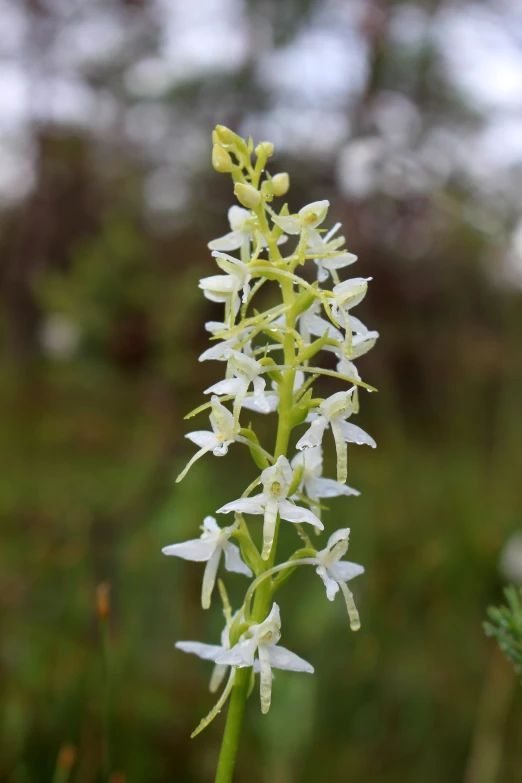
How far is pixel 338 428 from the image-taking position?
876 mm

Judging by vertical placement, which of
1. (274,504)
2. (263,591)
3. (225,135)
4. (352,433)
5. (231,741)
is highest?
(225,135)

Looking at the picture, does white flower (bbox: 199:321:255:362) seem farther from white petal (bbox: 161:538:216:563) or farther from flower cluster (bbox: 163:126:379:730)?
white petal (bbox: 161:538:216:563)

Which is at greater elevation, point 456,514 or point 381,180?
point 381,180

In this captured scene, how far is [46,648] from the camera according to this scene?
2078 millimetres

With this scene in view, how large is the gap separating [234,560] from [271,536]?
0.18m

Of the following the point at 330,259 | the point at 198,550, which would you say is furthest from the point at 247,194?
the point at 198,550

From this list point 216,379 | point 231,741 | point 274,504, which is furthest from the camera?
point 216,379

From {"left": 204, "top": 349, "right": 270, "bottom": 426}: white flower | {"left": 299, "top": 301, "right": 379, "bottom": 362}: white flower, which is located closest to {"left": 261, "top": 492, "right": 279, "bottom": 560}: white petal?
{"left": 204, "top": 349, "right": 270, "bottom": 426}: white flower

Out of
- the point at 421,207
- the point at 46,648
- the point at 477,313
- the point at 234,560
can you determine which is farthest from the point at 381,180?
the point at 234,560

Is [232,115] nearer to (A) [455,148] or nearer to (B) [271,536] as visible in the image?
(A) [455,148]

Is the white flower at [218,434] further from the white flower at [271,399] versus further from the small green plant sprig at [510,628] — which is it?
the small green plant sprig at [510,628]

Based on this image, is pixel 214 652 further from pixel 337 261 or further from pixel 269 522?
pixel 337 261

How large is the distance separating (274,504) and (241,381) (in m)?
0.17

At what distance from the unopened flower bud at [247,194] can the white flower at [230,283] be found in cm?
8
